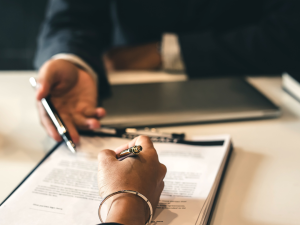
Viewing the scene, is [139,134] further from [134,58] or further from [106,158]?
[134,58]

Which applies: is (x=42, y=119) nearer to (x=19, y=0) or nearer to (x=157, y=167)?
(x=157, y=167)

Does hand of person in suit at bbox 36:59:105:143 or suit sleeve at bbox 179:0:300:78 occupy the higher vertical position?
suit sleeve at bbox 179:0:300:78

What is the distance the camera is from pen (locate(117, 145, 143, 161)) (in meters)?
0.33

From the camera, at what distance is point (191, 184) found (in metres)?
0.37

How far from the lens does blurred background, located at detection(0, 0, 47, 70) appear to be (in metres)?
1.47

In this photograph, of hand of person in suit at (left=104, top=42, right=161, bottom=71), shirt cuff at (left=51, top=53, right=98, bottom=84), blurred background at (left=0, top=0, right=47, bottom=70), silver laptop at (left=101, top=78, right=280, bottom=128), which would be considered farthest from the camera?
blurred background at (left=0, top=0, right=47, bottom=70)

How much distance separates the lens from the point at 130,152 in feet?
1.10

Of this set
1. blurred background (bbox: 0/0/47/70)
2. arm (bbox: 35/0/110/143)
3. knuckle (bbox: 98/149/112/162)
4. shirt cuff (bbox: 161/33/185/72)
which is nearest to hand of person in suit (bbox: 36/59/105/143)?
arm (bbox: 35/0/110/143)

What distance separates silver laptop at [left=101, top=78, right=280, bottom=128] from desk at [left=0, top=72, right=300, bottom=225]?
0.08 feet

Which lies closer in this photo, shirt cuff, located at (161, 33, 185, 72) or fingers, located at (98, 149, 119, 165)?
fingers, located at (98, 149, 119, 165)

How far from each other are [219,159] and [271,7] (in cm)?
82

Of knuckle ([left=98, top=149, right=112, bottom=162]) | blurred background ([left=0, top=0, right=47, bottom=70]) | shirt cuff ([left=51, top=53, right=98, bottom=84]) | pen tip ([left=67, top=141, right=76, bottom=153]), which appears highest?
knuckle ([left=98, top=149, right=112, bottom=162])

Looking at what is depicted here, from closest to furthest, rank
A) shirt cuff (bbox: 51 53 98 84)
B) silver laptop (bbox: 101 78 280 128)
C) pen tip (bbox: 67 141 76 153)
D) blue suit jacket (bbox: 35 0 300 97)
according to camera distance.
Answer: pen tip (bbox: 67 141 76 153)
silver laptop (bbox: 101 78 280 128)
shirt cuff (bbox: 51 53 98 84)
blue suit jacket (bbox: 35 0 300 97)

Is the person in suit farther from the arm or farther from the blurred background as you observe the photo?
the blurred background
